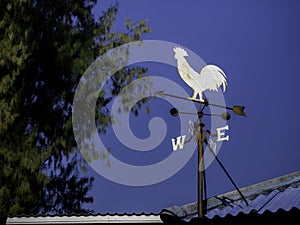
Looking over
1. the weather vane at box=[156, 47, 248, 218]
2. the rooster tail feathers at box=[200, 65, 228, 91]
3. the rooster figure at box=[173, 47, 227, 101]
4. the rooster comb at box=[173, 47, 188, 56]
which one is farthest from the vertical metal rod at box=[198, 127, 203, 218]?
the rooster comb at box=[173, 47, 188, 56]

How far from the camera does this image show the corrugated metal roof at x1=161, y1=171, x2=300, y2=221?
4.00 metres

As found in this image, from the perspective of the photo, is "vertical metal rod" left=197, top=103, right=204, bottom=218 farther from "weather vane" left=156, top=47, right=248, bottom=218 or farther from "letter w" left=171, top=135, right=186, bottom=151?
"letter w" left=171, top=135, right=186, bottom=151

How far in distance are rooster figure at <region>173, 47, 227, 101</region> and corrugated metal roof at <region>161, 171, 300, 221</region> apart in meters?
0.88

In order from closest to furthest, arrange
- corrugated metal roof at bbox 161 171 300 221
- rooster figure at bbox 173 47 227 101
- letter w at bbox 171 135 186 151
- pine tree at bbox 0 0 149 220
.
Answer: corrugated metal roof at bbox 161 171 300 221 < letter w at bbox 171 135 186 151 < rooster figure at bbox 173 47 227 101 < pine tree at bbox 0 0 149 220

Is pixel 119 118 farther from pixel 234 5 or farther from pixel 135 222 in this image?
pixel 135 222

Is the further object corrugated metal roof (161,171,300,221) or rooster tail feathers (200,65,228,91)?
rooster tail feathers (200,65,228,91)

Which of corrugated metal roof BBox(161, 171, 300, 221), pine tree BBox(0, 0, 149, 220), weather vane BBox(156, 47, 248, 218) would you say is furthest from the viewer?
pine tree BBox(0, 0, 149, 220)

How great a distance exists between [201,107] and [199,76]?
0.46 metres

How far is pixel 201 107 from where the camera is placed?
450 centimetres

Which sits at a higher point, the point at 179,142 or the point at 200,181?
the point at 179,142

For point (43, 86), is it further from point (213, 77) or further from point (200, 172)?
point (200, 172)

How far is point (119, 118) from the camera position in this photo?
33.0 ft

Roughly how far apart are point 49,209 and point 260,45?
5739 millimetres

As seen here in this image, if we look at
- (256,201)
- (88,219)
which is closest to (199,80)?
(256,201)
